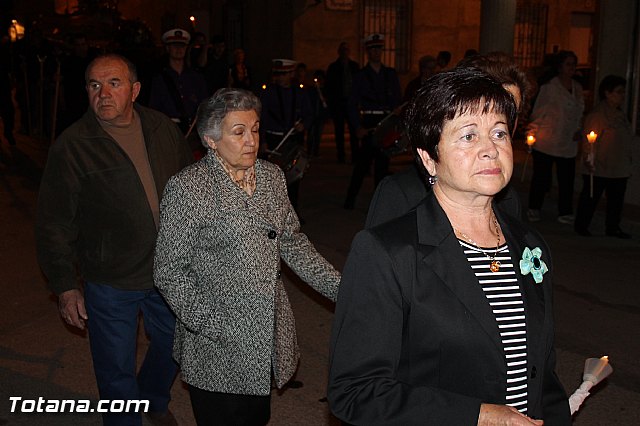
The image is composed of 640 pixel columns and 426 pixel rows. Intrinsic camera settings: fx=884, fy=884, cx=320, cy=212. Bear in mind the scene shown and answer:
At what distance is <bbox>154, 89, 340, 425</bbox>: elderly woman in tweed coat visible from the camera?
149 inches

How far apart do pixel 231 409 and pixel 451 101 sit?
194 cm

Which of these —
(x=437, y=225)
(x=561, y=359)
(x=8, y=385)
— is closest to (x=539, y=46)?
(x=561, y=359)

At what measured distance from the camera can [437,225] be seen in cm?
258

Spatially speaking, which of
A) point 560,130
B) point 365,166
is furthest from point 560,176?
point 365,166

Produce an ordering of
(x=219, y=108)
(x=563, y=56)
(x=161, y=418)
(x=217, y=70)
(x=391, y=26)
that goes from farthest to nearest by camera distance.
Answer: (x=391, y=26) → (x=217, y=70) → (x=563, y=56) → (x=161, y=418) → (x=219, y=108)

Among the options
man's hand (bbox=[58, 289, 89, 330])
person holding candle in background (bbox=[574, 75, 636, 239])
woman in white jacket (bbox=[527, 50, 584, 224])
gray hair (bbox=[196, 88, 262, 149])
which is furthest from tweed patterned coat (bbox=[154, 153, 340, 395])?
woman in white jacket (bbox=[527, 50, 584, 224])

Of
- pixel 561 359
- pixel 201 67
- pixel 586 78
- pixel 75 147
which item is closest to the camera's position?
pixel 75 147

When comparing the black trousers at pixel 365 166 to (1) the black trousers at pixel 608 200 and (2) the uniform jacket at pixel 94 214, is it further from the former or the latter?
(2) the uniform jacket at pixel 94 214

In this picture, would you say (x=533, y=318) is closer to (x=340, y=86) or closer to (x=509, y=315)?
(x=509, y=315)

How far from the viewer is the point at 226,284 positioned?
3795mm

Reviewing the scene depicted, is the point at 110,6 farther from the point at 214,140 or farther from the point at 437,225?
the point at 437,225

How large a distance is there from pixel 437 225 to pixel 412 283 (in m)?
0.21

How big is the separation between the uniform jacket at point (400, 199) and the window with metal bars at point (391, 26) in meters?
19.1

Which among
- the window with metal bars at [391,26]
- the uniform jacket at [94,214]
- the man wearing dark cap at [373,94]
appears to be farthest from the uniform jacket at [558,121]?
the window with metal bars at [391,26]
